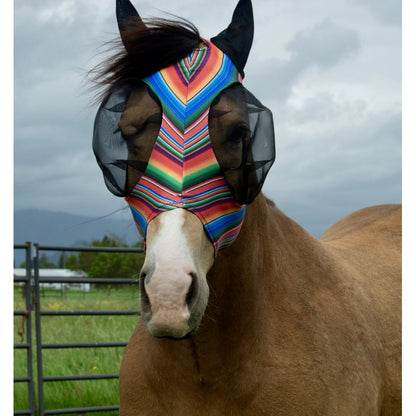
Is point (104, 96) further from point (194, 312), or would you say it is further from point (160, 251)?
point (194, 312)

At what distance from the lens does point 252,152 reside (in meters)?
2.29

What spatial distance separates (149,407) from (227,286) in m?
0.67

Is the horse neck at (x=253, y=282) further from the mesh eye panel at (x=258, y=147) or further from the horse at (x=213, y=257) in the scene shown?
the mesh eye panel at (x=258, y=147)

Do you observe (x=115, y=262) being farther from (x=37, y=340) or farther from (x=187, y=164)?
(x=187, y=164)

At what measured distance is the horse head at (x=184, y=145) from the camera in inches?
79.1

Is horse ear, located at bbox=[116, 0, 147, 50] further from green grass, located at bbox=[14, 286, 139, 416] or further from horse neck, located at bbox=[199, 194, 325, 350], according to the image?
green grass, located at bbox=[14, 286, 139, 416]

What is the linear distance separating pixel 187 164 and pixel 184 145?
0.08 m

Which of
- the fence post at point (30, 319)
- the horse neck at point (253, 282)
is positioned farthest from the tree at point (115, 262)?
the fence post at point (30, 319)

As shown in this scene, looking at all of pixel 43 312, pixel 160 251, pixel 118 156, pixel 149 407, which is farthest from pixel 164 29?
pixel 43 312

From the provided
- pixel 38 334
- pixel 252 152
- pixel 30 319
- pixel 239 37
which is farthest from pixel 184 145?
pixel 38 334

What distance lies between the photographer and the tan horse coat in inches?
94.2

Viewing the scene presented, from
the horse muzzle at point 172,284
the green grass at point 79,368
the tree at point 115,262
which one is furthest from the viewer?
the green grass at point 79,368

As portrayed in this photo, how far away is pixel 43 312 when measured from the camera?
6781 millimetres

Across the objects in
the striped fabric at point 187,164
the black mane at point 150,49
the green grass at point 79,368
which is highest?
the black mane at point 150,49
